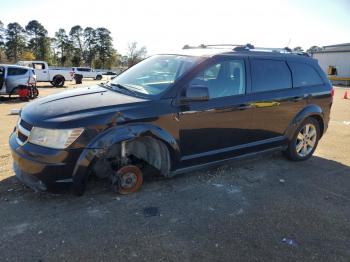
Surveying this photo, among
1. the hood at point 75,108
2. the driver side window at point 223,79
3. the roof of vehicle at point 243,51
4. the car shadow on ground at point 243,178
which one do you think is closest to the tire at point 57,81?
the roof of vehicle at point 243,51

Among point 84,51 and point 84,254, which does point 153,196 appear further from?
point 84,51

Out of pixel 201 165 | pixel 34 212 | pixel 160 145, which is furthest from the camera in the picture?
pixel 201 165

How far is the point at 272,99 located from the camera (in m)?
4.93

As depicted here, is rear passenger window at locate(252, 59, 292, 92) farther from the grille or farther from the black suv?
the grille

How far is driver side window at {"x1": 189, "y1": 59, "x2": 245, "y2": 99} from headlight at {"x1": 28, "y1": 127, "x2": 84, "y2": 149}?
1.51m

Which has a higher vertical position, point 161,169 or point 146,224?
point 161,169

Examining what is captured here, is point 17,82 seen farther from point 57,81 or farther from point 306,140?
point 306,140

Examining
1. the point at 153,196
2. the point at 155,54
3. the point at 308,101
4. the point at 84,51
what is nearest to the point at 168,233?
the point at 153,196

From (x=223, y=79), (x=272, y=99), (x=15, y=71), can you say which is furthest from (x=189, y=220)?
(x=15, y=71)

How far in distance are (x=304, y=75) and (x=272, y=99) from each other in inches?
40.5

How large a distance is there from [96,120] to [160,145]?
2.96 feet

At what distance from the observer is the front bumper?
343cm

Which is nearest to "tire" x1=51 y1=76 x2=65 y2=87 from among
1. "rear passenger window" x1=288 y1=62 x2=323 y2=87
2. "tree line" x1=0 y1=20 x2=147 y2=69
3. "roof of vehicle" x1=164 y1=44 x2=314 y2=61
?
"roof of vehicle" x1=164 y1=44 x2=314 y2=61

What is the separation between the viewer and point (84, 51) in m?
79.4
